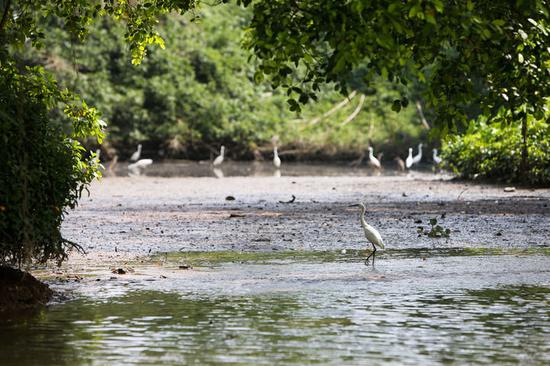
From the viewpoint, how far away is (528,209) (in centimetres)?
2142

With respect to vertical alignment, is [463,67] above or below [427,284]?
above

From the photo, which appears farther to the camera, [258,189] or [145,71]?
[145,71]

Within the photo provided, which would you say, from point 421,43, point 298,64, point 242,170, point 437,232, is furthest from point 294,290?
point 242,170

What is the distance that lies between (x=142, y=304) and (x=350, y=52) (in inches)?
139

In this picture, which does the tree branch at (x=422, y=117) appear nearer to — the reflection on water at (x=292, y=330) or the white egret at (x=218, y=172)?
the white egret at (x=218, y=172)

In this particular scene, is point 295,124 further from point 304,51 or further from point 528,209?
point 304,51

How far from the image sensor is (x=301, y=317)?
33.2 feet

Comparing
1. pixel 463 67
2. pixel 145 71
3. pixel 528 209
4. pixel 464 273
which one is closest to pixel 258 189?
pixel 528 209

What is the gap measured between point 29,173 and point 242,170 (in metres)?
34.6

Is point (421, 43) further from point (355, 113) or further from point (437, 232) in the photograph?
point (355, 113)

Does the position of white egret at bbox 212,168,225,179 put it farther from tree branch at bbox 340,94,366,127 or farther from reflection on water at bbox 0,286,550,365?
reflection on water at bbox 0,286,550,365

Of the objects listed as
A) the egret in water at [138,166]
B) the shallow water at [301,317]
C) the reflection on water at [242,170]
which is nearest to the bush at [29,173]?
the shallow water at [301,317]

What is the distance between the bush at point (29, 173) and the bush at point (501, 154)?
16.5 m

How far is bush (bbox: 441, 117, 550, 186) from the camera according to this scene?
27.7m
